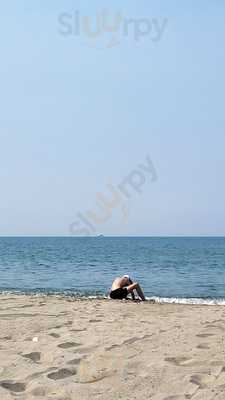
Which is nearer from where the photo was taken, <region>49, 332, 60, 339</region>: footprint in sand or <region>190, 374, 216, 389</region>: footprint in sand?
<region>190, 374, 216, 389</region>: footprint in sand

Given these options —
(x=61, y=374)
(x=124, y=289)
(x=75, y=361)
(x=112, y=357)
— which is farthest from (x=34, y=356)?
(x=124, y=289)

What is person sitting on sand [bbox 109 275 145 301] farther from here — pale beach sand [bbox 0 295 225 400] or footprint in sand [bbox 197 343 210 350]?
footprint in sand [bbox 197 343 210 350]

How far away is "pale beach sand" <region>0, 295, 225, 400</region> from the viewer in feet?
14.7

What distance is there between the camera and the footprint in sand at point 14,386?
4.56 m

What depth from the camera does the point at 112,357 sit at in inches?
217

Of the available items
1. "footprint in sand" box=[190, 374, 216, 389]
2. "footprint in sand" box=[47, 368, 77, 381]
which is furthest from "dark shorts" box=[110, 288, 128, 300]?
"footprint in sand" box=[190, 374, 216, 389]

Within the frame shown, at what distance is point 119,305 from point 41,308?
5.97 ft

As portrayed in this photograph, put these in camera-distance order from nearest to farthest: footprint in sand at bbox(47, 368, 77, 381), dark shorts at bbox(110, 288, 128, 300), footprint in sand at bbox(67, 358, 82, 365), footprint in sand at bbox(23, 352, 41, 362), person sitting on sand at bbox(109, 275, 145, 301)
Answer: footprint in sand at bbox(47, 368, 77, 381) < footprint in sand at bbox(67, 358, 82, 365) < footprint in sand at bbox(23, 352, 41, 362) < person sitting on sand at bbox(109, 275, 145, 301) < dark shorts at bbox(110, 288, 128, 300)

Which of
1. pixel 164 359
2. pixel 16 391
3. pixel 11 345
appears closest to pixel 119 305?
pixel 11 345

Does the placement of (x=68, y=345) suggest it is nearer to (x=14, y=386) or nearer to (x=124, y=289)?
(x=14, y=386)

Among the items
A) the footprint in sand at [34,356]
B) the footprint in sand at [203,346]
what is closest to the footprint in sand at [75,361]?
the footprint in sand at [34,356]

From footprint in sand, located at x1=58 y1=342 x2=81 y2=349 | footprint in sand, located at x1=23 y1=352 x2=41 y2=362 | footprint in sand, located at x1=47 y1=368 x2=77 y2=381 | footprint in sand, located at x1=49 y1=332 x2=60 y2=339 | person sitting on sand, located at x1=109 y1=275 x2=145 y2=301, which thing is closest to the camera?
footprint in sand, located at x1=47 y1=368 x2=77 y2=381

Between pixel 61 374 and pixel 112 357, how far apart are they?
734mm

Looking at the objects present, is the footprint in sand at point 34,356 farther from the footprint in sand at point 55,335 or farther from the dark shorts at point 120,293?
the dark shorts at point 120,293
